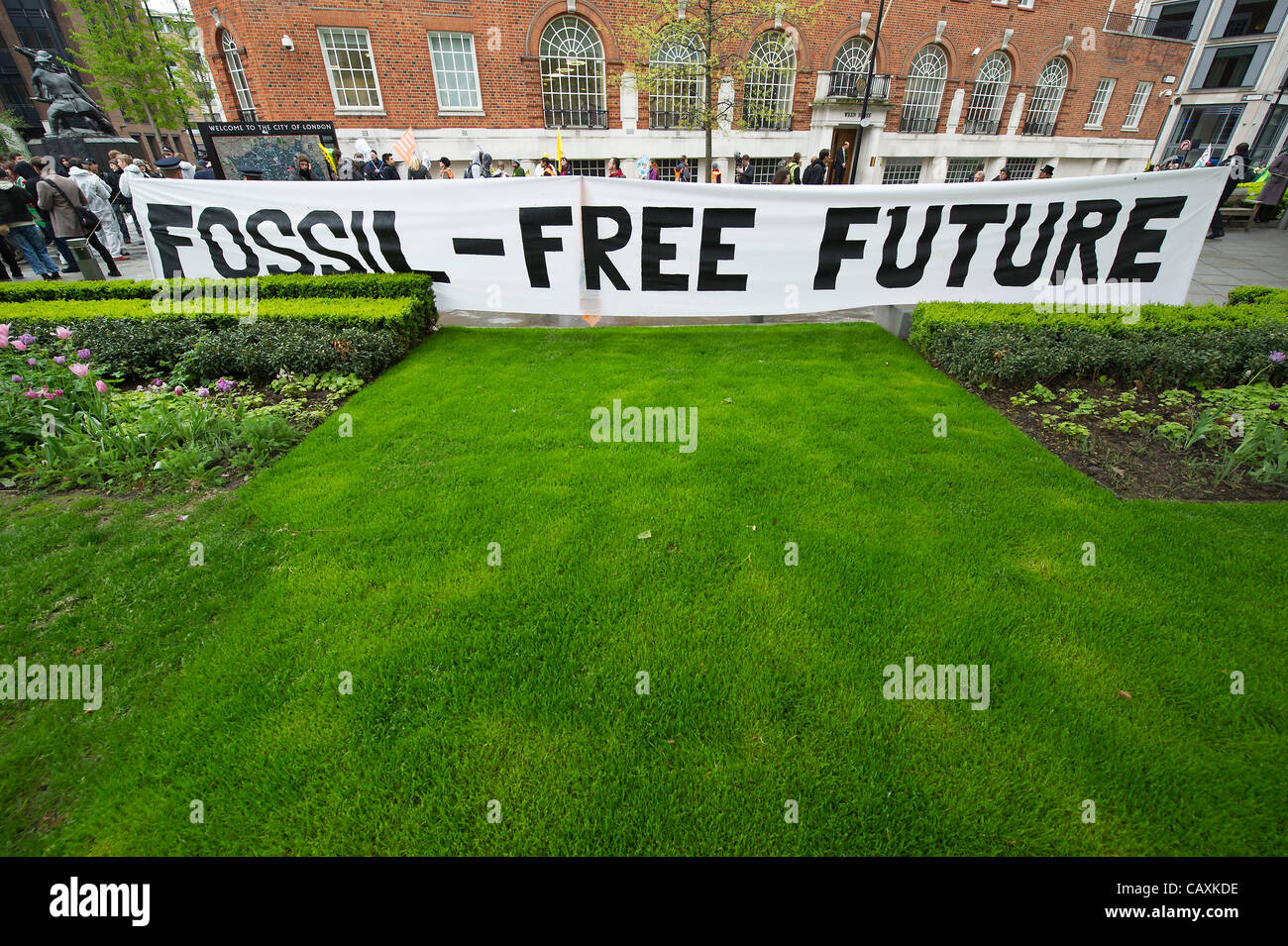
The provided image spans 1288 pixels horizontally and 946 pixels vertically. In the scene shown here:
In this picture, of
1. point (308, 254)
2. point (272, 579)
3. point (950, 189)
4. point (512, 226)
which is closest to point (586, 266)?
point (512, 226)

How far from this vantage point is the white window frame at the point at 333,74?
16.7 metres

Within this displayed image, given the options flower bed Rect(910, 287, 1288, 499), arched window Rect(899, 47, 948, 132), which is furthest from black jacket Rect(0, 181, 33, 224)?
arched window Rect(899, 47, 948, 132)

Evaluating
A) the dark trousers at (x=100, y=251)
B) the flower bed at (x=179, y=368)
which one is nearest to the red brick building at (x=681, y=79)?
the dark trousers at (x=100, y=251)

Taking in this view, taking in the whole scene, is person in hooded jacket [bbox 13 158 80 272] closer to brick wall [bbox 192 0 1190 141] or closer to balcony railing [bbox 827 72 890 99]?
brick wall [bbox 192 0 1190 141]

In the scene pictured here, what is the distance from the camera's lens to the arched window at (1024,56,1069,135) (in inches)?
1003

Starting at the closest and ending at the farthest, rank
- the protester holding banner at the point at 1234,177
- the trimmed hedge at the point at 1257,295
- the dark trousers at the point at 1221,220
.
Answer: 1. the trimmed hedge at the point at 1257,295
2. the protester holding banner at the point at 1234,177
3. the dark trousers at the point at 1221,220

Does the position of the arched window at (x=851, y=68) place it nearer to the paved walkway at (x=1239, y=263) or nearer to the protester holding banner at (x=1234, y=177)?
the protester holding banner at (x=1234, y=177)

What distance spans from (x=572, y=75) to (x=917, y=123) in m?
15.4

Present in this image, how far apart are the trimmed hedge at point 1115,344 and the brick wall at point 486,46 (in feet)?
56.2

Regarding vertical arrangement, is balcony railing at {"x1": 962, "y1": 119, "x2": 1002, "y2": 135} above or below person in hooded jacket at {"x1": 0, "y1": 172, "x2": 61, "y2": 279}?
above

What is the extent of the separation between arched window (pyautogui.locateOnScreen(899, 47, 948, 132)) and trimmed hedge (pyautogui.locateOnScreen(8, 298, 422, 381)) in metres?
25.6

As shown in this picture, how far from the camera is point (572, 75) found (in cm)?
1873

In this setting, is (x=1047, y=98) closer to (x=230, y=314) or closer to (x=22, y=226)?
(x=230, y=314)
